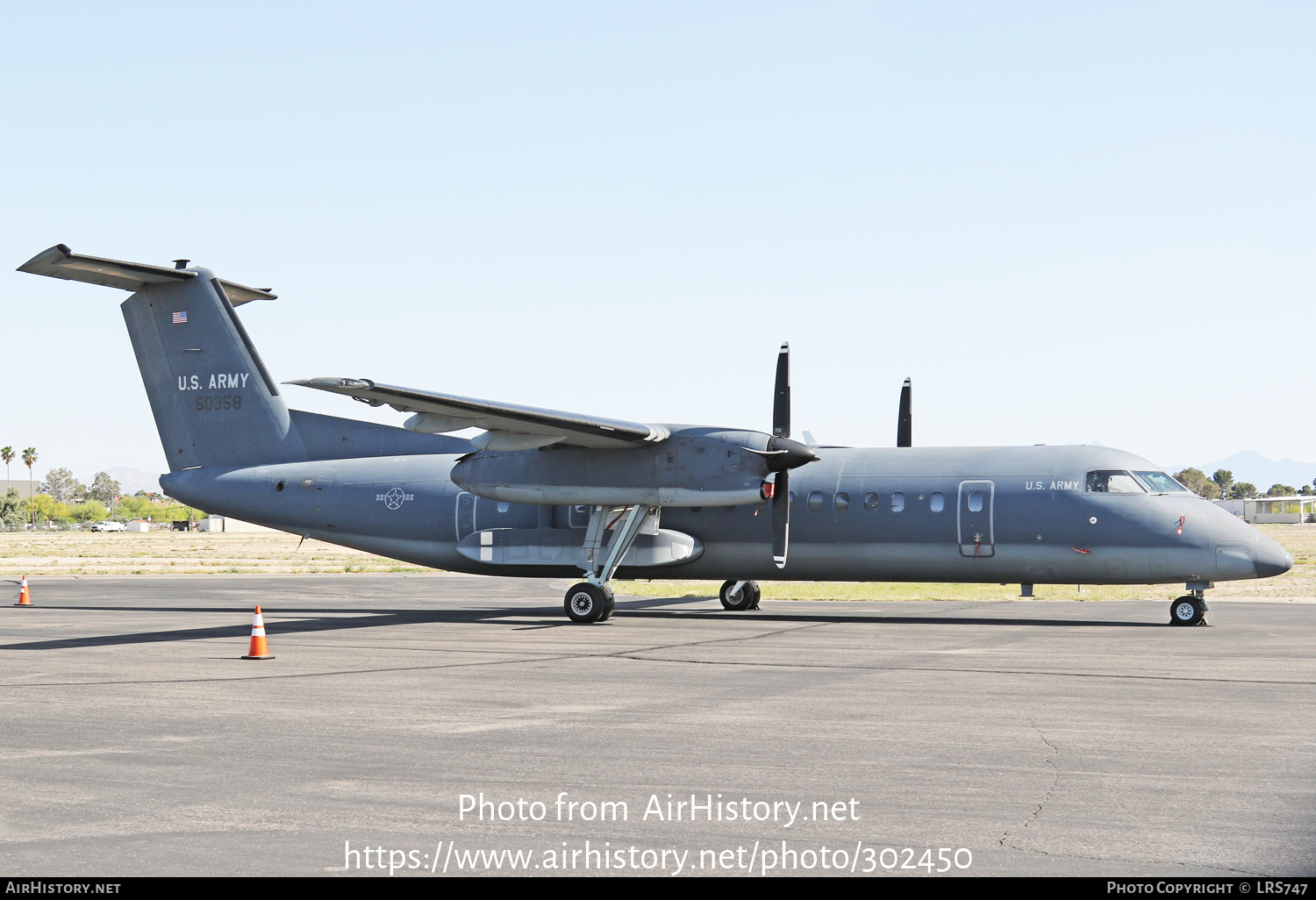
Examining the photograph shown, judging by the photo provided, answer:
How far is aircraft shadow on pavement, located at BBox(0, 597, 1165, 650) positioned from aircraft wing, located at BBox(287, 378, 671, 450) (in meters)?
3.48

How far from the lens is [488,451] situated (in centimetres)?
2273

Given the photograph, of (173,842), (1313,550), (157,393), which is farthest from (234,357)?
(1313,550)

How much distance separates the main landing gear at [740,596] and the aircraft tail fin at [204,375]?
980cm

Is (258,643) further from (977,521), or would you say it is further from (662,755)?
(977,521)

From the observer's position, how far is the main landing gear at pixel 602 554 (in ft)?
73.8

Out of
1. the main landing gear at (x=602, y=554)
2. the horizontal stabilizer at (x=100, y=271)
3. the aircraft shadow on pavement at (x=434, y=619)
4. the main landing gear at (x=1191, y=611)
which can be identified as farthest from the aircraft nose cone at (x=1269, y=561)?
the horizontal stabilizer at (x=100, y=271)

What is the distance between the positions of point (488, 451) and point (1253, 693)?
1429cm

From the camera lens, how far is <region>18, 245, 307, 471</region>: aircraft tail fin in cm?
2550

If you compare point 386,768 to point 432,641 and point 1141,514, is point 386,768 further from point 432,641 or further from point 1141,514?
point 1141,514

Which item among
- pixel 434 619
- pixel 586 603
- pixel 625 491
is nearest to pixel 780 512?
pixel 625 491

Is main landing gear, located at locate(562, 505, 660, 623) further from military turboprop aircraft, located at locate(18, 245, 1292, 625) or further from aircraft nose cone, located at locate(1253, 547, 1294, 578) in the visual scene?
aircraft nose cone, located at locate(1253, 547, 1294, 578)

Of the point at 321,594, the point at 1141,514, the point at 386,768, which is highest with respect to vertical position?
the point at 1141,514

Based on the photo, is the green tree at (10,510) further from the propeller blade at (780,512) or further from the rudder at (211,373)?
the propeller blade at (780,512)

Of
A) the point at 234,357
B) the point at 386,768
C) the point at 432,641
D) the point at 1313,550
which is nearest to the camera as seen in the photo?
the point at 386,768
